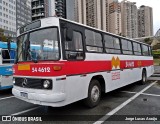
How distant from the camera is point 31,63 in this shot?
18.3 ft

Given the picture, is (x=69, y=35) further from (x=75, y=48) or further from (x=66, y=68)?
(x=66, y=68)

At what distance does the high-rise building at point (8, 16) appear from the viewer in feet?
295

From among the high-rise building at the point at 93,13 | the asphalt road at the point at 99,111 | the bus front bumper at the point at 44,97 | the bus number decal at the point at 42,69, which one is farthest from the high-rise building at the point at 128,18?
the bus front bumper at the point at 44,97

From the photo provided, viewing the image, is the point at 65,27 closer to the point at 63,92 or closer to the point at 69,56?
the point at 69,56

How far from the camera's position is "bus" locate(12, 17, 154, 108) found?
5152mm

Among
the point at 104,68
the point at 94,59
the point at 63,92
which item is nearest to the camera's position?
the point at 63,92

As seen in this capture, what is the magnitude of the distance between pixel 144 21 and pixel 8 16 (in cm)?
6244

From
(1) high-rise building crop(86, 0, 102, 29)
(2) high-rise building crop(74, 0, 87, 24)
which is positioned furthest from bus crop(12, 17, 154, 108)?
(2) high-rise building crop(74, 0, 87, 24)

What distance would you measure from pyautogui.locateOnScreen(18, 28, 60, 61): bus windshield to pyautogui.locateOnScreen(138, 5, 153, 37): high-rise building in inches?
3219

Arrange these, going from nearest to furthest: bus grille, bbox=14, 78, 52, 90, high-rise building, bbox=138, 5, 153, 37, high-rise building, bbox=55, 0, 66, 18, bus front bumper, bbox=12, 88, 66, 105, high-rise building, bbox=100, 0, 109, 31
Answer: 1. bus front bumper, bbox=12, 88, 66, 105
2. bus grille, bbox=14, 78, 52, 90
3. high-rise building, bbox=100, 0, 109, 31
4. high-rise building, bbox=138, 5, 153, 37
5. high-rise building, bbox=55, 0, 66, 18

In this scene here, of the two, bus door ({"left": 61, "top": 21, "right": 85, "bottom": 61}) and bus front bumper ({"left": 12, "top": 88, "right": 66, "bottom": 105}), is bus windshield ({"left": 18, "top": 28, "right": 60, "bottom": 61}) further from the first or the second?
bus front bumper ({"left": 12, "top": 88, "right": 66, "bottom": 105})

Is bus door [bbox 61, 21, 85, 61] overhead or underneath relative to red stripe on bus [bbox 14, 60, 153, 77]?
overhead

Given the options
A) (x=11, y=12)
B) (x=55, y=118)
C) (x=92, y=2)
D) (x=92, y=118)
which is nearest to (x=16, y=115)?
(x=55, y=118)

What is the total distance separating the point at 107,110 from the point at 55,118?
1.71m
